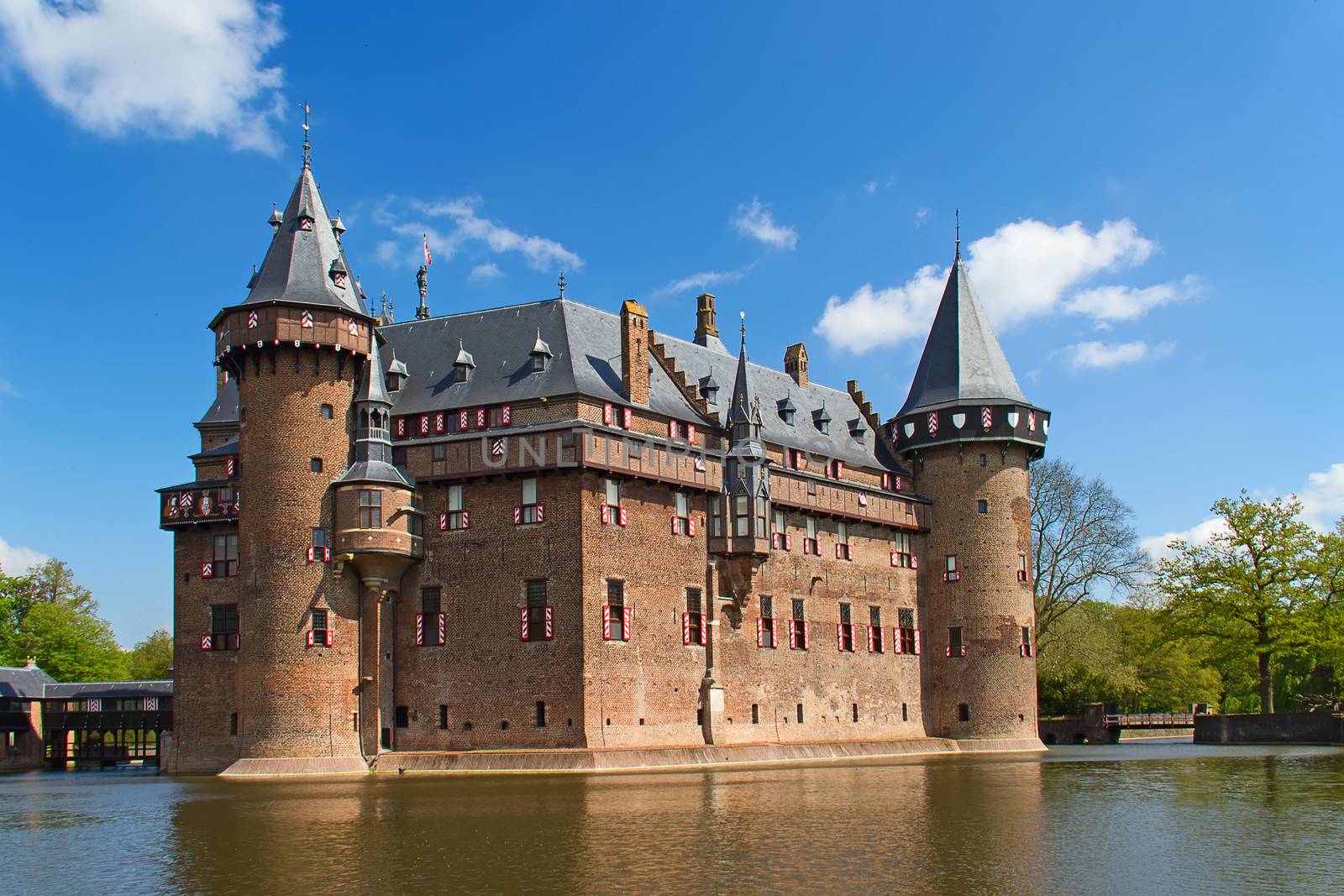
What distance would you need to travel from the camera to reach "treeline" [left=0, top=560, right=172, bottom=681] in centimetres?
7244

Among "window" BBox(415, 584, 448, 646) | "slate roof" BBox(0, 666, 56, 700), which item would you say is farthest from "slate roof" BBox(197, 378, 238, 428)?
"slate roof" BBox(0, 666, 56, 700)

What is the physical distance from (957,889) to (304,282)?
101 feet

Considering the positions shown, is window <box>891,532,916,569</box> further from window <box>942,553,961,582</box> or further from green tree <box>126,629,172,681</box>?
green tree <box>126,629,172,681</box>

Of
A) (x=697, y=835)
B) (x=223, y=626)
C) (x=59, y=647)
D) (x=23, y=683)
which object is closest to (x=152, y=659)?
(x=59, y=647)

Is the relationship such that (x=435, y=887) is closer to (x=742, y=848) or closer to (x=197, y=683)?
(x=742, y=848)

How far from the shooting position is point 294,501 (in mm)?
41344

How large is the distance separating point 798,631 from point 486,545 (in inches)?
517

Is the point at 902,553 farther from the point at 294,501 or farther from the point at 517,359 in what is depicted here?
the point at 294,501

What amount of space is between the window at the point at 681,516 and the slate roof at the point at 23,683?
2754 centimetres

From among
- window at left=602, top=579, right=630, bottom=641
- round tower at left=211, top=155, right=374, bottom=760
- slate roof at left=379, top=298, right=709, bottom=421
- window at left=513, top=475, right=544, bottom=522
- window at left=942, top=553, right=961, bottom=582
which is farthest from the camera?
window at left=942, top=553, right=961, bottom=582

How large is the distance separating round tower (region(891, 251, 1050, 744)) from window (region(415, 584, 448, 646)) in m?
21.8

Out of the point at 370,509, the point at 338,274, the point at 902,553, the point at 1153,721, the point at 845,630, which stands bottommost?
the point at 1153,721

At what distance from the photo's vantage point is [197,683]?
147 ft

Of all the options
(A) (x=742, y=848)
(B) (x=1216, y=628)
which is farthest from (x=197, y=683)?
(B) (x=1216, y=628)
